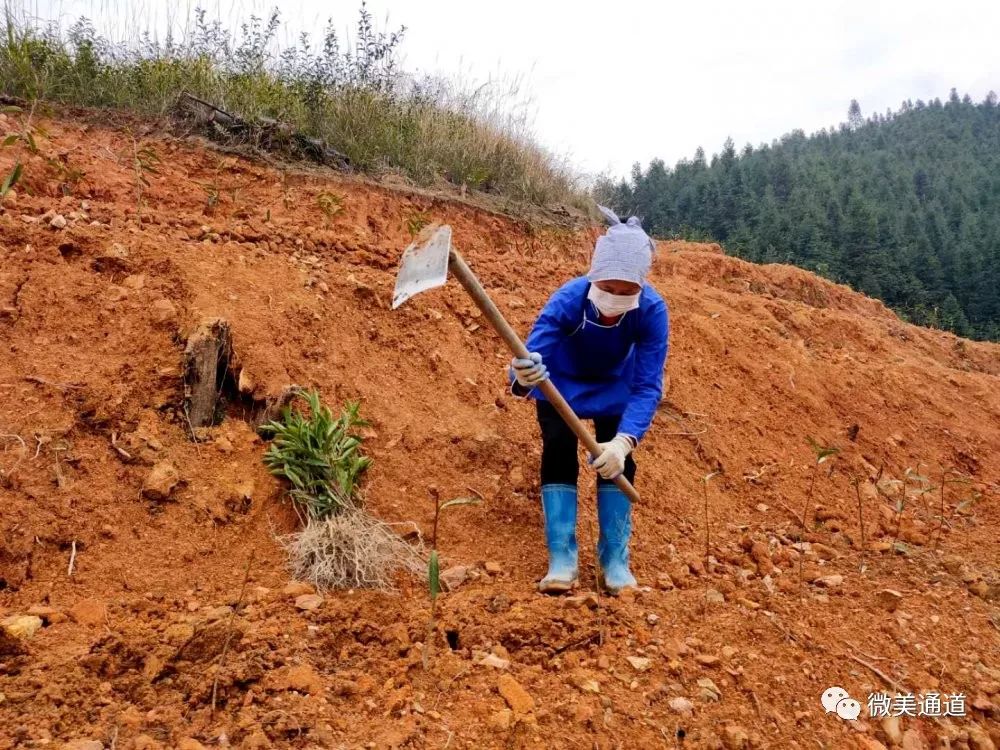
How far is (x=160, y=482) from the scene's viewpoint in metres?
2.30

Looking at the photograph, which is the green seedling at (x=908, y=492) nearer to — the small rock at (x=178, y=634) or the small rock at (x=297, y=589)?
the small rock at (x=297, y=589)

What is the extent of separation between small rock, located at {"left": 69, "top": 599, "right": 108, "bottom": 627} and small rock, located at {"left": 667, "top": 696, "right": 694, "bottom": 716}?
150 centimetres

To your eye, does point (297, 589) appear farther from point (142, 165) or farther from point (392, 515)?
point (142, 165)

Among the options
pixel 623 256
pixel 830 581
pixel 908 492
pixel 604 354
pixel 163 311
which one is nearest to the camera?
pixel 623 256

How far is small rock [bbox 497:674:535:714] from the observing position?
5.41 ft

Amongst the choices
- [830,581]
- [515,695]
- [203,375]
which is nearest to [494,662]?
[515,695]

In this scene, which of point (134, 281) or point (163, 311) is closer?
point (163, 311)

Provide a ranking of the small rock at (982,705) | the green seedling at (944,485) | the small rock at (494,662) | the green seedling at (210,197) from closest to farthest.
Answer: the small rock at (494,662) → the small rock at (982,705) → the green seedling at (944,485) → the green seedling at (210,197)

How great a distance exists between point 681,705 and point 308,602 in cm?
106

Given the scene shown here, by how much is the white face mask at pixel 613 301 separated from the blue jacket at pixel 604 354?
52mm

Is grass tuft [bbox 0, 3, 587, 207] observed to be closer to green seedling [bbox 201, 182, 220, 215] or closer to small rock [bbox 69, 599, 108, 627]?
green seedling [bbox 201, 182, 220, 215]

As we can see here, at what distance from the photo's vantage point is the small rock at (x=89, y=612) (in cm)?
184

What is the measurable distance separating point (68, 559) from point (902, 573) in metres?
2.95

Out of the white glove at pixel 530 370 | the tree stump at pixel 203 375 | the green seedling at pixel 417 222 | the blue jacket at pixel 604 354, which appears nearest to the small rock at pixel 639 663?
the blue jacket at pixel 604 354
